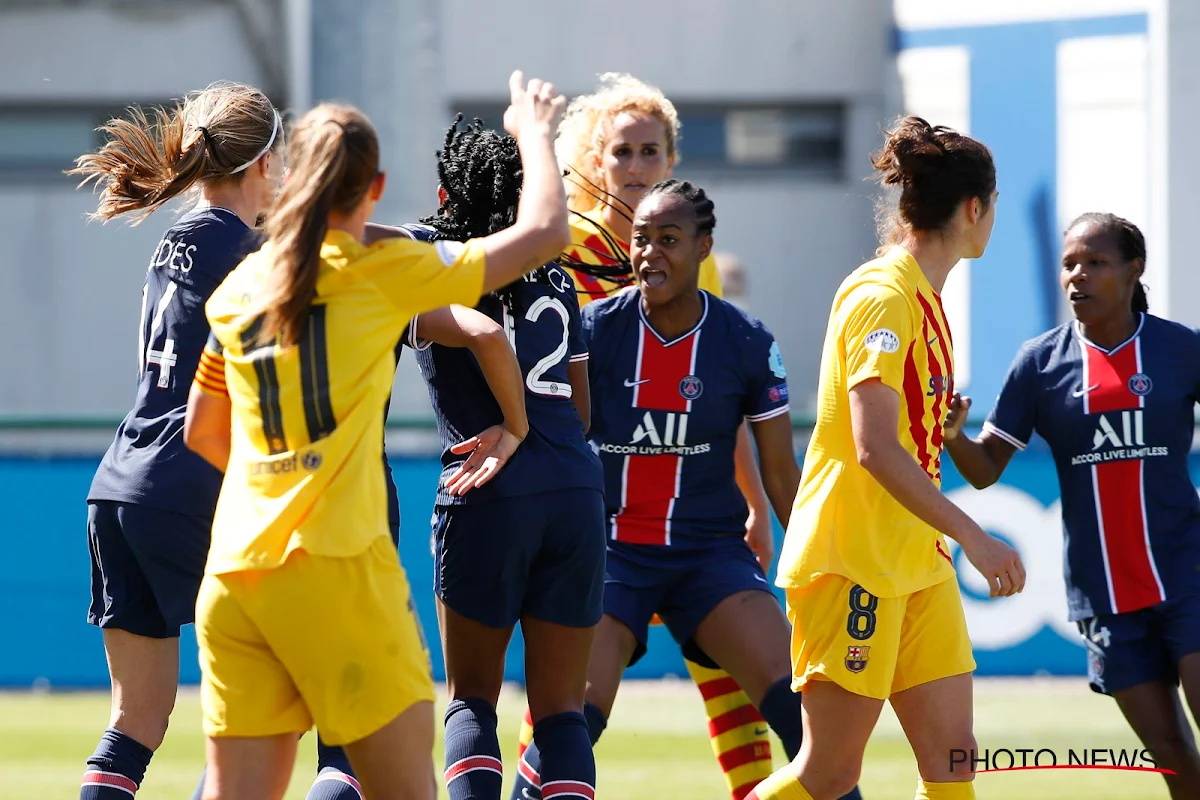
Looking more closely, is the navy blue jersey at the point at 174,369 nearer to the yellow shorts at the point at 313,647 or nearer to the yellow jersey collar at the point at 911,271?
the yellow shorts at the point at 313,647

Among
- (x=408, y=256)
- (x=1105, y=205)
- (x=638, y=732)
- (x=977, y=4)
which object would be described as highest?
(x=977, y=4)

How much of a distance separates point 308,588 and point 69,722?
5.77m

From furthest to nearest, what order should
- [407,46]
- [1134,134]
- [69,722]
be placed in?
[1134,134] < [407,46] < [69,722]

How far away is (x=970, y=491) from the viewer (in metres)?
9.41

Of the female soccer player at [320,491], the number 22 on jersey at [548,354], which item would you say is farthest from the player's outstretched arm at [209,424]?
the number 22 on jersey at [548,354]

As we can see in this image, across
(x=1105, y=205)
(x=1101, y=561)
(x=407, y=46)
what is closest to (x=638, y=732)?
(x=1101, y=561)

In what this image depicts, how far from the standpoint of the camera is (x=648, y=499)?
207 inches

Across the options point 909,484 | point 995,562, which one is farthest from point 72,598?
point 995,562

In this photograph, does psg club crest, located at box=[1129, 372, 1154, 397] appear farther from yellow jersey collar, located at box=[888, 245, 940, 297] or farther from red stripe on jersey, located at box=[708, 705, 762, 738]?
red stripe on jersey, located at box=[708, 705, 762, 738]

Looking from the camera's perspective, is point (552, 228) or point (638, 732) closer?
point (552, 228)

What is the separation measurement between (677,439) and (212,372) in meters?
1.92

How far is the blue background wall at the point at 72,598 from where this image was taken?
368 inches

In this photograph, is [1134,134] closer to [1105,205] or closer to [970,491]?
[1105,205]

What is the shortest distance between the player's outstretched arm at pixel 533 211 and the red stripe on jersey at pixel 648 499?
1743 millimetres
